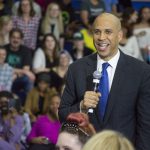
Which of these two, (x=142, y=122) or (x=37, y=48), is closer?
(x=142, y=122)

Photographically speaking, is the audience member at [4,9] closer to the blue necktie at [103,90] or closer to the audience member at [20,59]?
the audience member at [20,59]

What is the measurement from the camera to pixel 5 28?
997 cm

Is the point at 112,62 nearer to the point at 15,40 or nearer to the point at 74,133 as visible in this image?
the point at 74,133

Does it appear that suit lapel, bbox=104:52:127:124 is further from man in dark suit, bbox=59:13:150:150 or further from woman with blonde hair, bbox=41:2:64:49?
woman with blonde hair, bbox=41:2:64:49

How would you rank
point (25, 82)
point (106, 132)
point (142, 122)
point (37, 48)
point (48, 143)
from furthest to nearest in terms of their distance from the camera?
1. point (37, 48)
2. point (25, 82)
3. point (48, 143)
4. point (142, 122)
5. point (106, 132)

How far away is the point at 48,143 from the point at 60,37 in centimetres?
432

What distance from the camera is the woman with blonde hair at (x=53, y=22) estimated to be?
10.9 metres

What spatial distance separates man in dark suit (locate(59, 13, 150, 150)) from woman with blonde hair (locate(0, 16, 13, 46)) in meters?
5.80

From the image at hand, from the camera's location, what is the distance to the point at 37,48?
1024 cm

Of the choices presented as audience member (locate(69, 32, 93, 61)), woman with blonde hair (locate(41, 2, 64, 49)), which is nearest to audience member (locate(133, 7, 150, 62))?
audience member (locate(69, 32, 93, 61))

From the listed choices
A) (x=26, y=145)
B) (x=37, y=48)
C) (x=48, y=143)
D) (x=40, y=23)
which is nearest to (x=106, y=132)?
(x=48, y=143)

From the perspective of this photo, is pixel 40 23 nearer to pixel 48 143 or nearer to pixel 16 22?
pixel 16 22

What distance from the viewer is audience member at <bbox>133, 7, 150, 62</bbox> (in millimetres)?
10880

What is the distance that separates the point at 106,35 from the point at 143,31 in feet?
23.2
